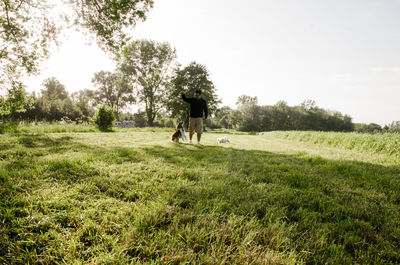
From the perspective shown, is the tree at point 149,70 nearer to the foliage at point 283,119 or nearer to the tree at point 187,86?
the tree at point 187,86

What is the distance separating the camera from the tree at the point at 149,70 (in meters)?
28.6

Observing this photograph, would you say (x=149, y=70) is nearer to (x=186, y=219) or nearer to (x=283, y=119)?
(x=186, y=219)

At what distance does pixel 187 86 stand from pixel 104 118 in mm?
18110

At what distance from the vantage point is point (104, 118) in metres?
14.1

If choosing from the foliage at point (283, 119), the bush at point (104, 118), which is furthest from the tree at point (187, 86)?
the foliage at point (283, 119)

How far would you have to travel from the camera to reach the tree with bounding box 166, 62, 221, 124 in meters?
29.2

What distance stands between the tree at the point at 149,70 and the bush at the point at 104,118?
17.1 m

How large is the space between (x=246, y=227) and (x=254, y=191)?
81 cm

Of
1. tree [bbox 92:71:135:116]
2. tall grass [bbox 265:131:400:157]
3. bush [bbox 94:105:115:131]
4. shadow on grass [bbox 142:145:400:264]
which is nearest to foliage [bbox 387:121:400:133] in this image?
tall grass [bbox 265:131:400:157]

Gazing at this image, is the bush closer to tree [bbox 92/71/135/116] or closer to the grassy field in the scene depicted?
the grassy field

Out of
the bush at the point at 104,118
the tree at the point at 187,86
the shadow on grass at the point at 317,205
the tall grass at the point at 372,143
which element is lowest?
the shadow on grass at the point at 317,205

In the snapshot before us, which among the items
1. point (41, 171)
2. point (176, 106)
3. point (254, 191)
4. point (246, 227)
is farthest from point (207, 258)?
point (176, 106)

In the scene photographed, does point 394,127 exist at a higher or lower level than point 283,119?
lower

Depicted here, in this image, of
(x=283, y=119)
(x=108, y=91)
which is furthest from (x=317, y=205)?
(x=283, y=119)
